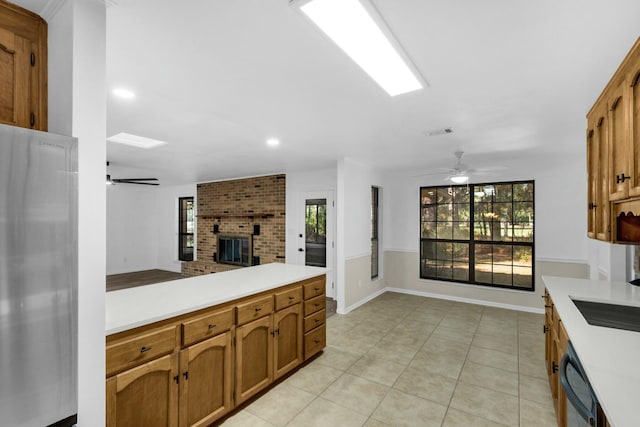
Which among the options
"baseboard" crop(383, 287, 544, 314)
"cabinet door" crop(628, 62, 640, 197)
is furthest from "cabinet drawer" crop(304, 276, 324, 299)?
"baseboard" crop(383, 287, 544, 314)

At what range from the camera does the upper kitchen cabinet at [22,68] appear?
119 centimetres

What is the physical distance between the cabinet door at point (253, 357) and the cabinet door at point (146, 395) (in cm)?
50

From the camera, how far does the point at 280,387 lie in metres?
2.58

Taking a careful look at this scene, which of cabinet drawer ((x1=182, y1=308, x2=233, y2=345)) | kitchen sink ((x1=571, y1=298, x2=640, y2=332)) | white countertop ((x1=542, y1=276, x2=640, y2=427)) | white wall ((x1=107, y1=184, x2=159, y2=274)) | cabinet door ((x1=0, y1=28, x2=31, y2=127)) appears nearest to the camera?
white countertop ((x1=542, y1=276, x2=640, y2=427))

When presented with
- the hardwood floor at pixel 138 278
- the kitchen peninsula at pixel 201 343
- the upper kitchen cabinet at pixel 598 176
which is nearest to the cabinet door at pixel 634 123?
the upper kitchen cabinet at pixel 598 176

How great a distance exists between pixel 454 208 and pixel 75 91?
5487 millimetres

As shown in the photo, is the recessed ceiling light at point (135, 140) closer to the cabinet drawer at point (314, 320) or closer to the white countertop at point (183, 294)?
the white countertop at point (183, 294)

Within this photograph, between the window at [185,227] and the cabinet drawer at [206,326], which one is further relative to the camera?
the window at [185,227]

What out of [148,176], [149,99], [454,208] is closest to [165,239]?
[148,176]

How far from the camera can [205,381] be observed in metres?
1.96

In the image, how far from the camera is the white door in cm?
539

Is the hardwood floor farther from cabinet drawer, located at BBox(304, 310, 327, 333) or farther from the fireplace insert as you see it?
cabinet drawer, located at BBox(304, 310, 327, 333)

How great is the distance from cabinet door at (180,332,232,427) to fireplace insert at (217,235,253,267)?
172 inches

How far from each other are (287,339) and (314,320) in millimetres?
430
